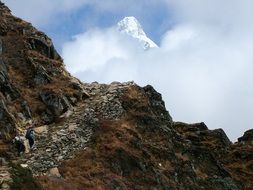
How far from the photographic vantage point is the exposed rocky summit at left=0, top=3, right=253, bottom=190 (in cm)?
3631

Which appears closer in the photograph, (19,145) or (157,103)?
(19,145)

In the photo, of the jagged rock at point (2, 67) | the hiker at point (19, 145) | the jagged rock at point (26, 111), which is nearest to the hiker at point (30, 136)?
the hiker at point (19, 145)

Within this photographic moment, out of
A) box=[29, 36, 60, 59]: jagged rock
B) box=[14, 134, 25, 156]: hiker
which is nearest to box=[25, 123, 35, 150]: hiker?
box=[14, 134, 25, 156]: hiker

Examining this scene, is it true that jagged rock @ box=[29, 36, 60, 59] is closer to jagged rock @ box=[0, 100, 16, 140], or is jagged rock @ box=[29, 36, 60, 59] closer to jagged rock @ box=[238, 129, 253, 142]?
jagged rock @ box=[0, 100, 16, 140]

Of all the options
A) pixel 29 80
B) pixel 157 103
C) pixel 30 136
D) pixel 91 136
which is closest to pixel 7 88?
pixel 29 80

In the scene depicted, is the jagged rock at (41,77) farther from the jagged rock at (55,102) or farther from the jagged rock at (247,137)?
the jagged rock at (247,137)

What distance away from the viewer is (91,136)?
41.7 m

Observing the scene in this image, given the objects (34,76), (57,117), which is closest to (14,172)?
(57,117)

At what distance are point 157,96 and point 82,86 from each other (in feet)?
23.8

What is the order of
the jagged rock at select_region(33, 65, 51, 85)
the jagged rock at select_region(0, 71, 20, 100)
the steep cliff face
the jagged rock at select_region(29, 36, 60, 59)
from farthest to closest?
the jagged rock at select_region(29, 36, 60, 59) → the jagged rock at select_region(33, 65, 51, 85) → the jagged rock at select_region(0, 71, 20, 100) → the steep cliff face

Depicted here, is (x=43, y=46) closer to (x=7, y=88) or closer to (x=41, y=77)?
(x=41, y=77)

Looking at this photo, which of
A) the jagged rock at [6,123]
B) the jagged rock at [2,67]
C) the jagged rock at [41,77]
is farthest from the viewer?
the jagged rock at [41,77]

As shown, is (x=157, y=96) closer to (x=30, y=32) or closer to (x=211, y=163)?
(x=211, y=163)

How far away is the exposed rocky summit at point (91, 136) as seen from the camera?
3631 centimetres
